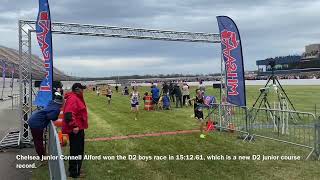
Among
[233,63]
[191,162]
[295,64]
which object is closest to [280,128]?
[233,63]

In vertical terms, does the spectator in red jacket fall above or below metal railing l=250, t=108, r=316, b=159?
above

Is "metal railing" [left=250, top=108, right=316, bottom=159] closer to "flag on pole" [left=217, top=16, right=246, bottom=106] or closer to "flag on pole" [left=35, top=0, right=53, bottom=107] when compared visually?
"flag on pole" [left=217, top=16, right=246, bottom=106]

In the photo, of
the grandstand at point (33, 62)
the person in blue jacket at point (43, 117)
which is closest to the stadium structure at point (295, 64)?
the grandstand at point (33, 62)

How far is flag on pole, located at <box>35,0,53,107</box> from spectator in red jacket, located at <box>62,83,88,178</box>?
9.00 ft

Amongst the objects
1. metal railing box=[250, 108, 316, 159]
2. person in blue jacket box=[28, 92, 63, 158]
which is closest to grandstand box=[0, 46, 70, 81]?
metal railing box=[250, 108, 316, 159]

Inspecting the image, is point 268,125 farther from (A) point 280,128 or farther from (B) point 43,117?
(B) point 43,117

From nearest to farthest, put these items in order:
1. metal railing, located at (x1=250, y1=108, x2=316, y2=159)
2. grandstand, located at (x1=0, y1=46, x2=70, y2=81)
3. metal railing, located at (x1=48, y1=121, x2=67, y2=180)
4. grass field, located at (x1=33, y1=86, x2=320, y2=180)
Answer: metal railing, located at (x1=48, y1=121, x2=67, y2=180) < grass field, located at (x1=33, y1=86, x2=320, y2=180) < metal railing, located at (x1=250, y1=108, x2=316, y2=159) < grandstand, located at (x1=0, y1=46, x2=70, y2=81)

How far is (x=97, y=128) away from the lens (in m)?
19.2

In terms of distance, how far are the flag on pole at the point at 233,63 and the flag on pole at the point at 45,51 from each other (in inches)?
263

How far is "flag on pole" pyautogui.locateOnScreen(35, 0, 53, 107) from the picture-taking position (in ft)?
39.5

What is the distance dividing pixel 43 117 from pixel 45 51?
2252 mm

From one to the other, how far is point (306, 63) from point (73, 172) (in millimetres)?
90503

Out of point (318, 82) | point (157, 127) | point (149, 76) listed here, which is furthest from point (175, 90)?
point (149, 76)

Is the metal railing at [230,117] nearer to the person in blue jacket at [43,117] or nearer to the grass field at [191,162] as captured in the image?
the grass field at [191,162]
